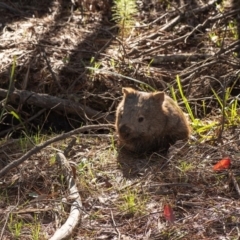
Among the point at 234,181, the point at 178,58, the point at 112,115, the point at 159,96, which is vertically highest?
the point at 159,96

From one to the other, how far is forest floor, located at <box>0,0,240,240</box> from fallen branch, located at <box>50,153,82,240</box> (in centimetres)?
7

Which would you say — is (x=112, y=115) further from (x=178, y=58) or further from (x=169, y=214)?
(x=169, y=214)

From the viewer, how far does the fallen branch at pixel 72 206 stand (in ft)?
15.7

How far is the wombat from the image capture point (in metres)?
6.38

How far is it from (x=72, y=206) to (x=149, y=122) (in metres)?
1.57

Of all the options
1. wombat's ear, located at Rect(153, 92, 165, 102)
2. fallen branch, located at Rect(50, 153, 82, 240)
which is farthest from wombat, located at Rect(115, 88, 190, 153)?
fallen branch, located at Rect(50, 153, 82, 240)

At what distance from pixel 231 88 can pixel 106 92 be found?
4.61 ft

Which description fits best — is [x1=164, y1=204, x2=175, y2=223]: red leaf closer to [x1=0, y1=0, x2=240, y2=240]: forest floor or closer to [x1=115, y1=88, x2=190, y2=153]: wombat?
[x1=0, y1=0, x2=240, y2=240]: forest floor

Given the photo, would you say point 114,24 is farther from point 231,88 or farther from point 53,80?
point 231,88

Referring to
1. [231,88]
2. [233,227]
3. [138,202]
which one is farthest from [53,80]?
[233,227]

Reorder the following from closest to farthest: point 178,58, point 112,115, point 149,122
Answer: point 149,122 < point 112,115 < point 178,58

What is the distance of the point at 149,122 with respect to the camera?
21.2 ft

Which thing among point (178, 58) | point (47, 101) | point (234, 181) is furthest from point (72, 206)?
point (178, 58)

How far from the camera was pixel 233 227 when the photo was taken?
4.84 meters
